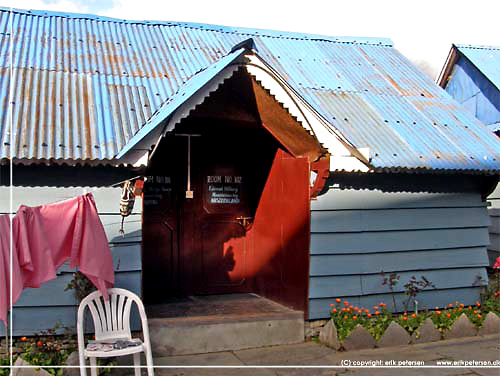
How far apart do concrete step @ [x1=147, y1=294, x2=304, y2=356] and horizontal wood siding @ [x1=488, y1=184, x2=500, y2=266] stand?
4722 mm

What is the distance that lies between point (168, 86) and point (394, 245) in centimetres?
361

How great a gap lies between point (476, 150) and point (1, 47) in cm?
626

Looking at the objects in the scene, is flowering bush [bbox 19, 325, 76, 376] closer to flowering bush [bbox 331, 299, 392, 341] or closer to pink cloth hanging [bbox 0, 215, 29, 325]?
pink cloth hanging [bbox 0, 215, 29, 325]

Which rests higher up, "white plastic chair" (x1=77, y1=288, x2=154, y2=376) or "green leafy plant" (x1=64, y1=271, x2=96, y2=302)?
"green leafy plant" (x1=64, y1=271, x2=96, y2=302)

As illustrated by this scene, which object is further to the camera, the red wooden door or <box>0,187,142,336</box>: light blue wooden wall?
the red wooden door

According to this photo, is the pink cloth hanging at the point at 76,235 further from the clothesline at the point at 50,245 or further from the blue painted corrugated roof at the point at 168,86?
the blue painted corrugated roof at the point at 168,86

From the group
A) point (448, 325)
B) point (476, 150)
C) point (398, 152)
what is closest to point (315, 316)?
point (448, 325)

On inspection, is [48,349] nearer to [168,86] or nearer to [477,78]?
[168,86]

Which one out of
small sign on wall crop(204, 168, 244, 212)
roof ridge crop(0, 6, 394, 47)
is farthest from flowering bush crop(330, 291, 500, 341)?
roof ridge crop(0, 6, 394, 47)

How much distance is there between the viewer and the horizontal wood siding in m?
9.70

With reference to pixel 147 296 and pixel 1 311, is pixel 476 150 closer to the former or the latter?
pixel 147 296

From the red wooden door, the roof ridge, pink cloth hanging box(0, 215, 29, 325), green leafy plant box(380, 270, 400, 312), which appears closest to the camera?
pink cloth hanging box(0, 215, 29, 325)

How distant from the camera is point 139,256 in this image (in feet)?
20.3

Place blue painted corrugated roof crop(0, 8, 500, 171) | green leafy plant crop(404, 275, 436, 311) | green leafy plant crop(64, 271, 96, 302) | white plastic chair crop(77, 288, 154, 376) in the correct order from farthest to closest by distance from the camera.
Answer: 1. green leafy plant crop(404, 275, 436, 311)
2. blue painted corrugated roof crop(0, 8, 500, 171)
3. green leafy plant crop(64, 271, 96, 302)
4. white plastic chair crop(77, 288, 154, 376)
